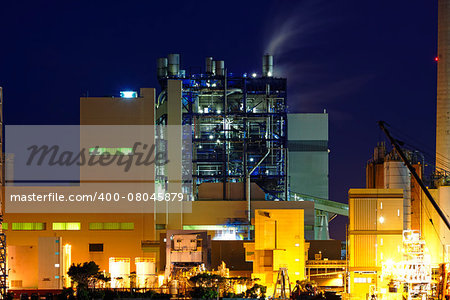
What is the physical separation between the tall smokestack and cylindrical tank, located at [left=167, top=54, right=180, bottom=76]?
834 inches

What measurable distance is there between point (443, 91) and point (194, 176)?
20.5 metres

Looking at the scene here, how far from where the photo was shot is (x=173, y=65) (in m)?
78.0

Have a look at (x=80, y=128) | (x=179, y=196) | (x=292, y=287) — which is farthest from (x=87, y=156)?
(x=292, y=287)

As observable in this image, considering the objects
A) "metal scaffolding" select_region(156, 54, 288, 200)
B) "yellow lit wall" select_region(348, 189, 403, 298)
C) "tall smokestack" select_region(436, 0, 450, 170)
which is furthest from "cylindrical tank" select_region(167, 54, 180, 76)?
"yellow lit wall" select_region(348, 189, 403, 298)

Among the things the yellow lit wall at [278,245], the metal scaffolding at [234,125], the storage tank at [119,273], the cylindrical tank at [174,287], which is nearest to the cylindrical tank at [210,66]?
the metal scaffolding at [234,125]

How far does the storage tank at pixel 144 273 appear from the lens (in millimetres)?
61906

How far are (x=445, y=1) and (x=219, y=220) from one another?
24.3 m

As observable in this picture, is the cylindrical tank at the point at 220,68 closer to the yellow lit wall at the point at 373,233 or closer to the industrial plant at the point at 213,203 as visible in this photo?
the industrial plant at the point at 213,203

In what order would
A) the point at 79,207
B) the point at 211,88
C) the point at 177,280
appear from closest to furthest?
1. the point at 177,280
2. the point at 79,207
3. the point at 211,88

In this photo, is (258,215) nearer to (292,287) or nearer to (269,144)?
(292,287)

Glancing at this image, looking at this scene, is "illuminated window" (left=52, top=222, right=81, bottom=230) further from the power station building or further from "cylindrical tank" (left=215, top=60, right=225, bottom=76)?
"cylindrical tank" (left=215, top=60, right=225, bottom=76)

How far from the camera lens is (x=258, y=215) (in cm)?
6594

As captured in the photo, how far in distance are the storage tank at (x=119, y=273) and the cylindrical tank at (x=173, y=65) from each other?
18904 mm

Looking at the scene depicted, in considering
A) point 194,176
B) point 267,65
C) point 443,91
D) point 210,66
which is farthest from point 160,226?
point 443,91
